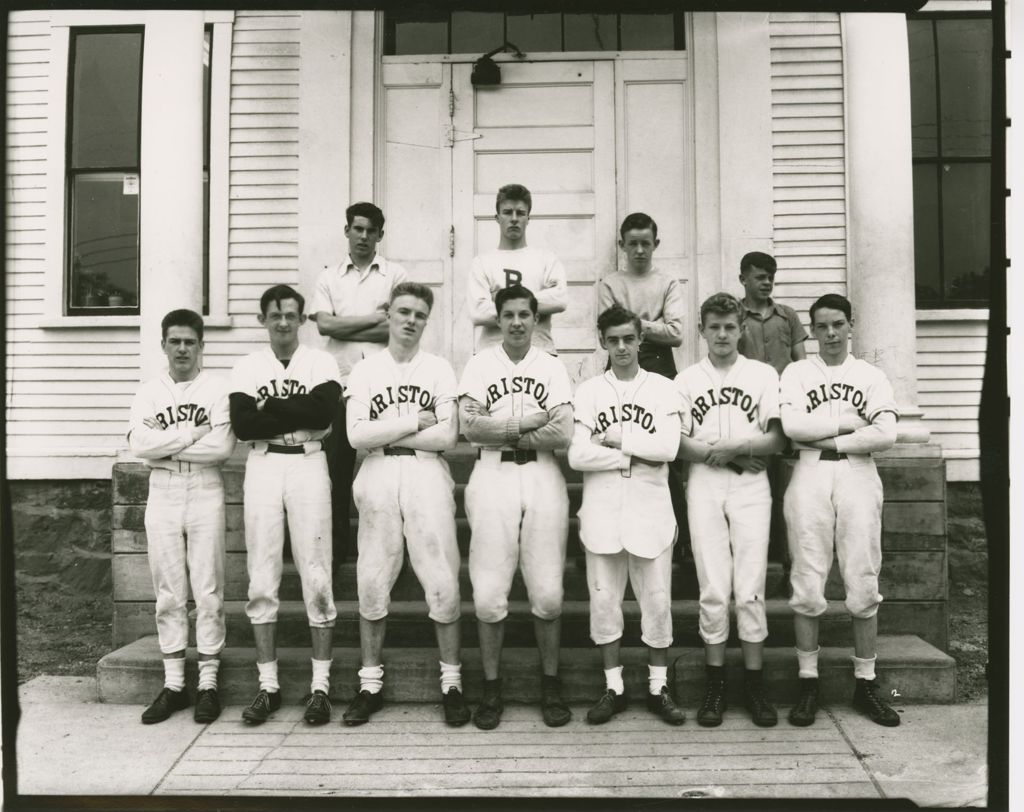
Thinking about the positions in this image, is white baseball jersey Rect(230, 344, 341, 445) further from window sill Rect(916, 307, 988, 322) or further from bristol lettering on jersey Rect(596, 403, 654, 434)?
window sill Rect(916, 307, 988, 322)

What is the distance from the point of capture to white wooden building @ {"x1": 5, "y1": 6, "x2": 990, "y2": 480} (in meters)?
6.35

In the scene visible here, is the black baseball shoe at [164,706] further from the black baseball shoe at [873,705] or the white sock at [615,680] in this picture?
the black baseball shoe at [873,705]

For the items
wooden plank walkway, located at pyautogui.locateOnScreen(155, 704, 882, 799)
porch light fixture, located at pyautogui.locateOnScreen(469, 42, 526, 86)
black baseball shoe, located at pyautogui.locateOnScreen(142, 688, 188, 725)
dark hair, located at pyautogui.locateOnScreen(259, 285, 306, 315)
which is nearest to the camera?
wooden plank walkway, located at pyautogui.locateOnScreen(155, 704, 882, 799)

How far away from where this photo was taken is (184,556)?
15.4ft

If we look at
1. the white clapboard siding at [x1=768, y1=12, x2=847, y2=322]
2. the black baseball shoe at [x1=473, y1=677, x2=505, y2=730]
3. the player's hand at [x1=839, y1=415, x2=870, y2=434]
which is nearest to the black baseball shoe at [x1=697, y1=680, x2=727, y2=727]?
the black baseball shoe at [x1=473, y1=677, x2=505, y2=730]

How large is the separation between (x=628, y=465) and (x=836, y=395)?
1137 mm

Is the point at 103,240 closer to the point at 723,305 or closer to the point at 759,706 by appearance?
the point at 723,305

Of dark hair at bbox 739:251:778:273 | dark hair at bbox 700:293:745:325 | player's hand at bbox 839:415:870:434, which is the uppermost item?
dark hair at bbox 739:251:778:273

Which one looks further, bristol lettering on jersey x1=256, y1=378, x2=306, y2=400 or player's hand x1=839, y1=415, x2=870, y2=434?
bristol lettering on jersey x1=256, y1=378, x2=306, y2=400

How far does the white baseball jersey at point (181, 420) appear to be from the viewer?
4602mm

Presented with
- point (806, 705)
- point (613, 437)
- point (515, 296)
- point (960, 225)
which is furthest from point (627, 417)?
point (960, 225)

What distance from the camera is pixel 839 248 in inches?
253

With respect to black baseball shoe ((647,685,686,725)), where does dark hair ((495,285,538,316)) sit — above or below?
above

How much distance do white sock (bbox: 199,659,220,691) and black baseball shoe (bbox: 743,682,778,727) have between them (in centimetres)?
264
